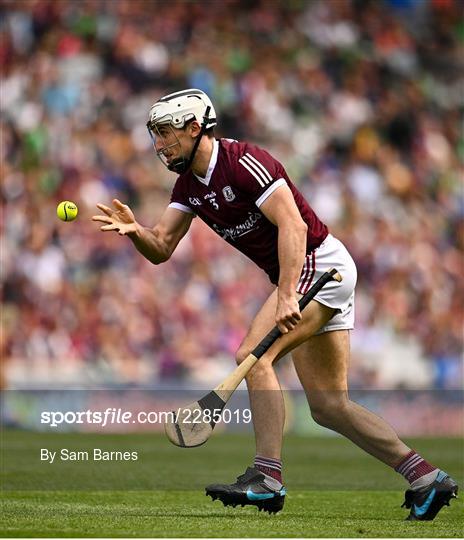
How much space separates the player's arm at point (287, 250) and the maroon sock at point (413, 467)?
1.09m

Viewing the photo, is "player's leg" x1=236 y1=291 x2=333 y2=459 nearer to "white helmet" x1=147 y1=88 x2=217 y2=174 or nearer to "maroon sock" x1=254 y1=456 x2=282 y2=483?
"maroon sock" x1=254 y1=456 x2=282 y2=483

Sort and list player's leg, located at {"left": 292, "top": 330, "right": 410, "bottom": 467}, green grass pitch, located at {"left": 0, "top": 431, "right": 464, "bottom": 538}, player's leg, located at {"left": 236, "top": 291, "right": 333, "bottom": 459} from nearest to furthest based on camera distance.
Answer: green grass pitch, located at {"left": 0, "top": 431, "right": 464, "bottom": 538} → player's leg, located at {"left": 236, "top": 291, "right": 333, "bottom": 459} → player's leg, located at {"left": 292, "top": 330, "right": 410, "bottom": 467}

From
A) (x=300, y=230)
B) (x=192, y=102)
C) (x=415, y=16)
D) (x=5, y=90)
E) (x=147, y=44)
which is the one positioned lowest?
(x=300, y=230)

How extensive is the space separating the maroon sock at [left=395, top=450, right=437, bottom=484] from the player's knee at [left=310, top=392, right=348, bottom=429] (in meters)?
0.44

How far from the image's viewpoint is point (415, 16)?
75.3 ft

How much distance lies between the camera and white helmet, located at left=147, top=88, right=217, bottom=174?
748 cm

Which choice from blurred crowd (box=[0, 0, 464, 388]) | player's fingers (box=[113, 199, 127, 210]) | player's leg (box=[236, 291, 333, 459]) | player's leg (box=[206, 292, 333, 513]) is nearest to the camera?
player's leg (box=[206, 292, 333, 513])

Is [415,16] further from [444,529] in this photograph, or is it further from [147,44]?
[444,529]

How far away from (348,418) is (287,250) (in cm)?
A: 113

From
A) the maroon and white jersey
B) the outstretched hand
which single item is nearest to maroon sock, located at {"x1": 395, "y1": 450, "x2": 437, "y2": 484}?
the maroon and white jersey

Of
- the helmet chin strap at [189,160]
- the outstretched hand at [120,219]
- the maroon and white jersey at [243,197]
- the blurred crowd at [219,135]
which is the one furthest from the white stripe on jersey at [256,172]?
the blurred crowd at [219,135]

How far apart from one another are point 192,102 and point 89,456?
5.67m

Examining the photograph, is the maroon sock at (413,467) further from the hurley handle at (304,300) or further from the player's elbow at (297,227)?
the player's elbow at (297,227)

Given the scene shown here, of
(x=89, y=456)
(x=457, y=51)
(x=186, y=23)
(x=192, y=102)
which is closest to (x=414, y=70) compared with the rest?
(x=457, y=51)
